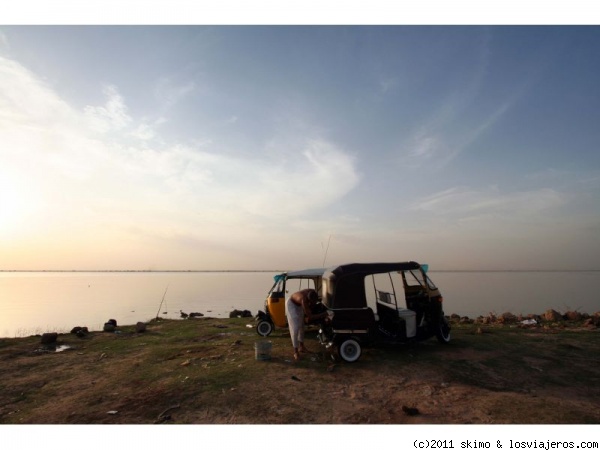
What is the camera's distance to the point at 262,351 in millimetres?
8633

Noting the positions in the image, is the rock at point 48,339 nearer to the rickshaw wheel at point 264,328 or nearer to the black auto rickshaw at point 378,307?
the rickshaw wheel at point 264,328

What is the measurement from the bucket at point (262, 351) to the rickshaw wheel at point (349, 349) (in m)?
1.91

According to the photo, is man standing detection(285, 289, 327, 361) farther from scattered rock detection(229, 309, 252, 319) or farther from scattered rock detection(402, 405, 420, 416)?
scattered rock detection(229, 309, 252, 319)

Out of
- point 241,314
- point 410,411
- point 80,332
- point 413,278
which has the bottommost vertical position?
point 410,411

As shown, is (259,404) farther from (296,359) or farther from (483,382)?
(483,382)

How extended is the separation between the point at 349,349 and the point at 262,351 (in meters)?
2.32

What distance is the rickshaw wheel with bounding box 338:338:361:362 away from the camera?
8320 mm

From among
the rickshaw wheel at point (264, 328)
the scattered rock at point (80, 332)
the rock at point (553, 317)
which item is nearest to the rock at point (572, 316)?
the rock at point (553, 317)

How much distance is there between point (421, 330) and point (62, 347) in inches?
472

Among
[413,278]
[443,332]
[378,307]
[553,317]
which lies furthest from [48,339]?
[553,317]

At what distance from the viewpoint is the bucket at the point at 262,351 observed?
8594 millimetres

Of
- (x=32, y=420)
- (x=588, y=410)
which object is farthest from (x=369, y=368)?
(x=32, y=420)

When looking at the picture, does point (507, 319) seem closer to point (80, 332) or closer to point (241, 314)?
point (241, 314)

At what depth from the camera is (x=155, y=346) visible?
10984 millimetres
